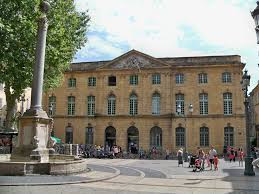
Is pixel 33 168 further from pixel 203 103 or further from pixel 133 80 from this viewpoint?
pixel 203 103

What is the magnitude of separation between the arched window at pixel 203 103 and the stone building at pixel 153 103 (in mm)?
128

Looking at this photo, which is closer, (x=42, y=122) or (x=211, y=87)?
(x=42, y=122)

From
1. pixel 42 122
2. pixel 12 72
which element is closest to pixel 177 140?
pixel 12 72

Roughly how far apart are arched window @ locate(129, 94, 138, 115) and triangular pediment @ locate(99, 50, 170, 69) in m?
4.08

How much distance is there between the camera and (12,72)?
884 inches

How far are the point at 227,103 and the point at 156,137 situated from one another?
10.2 meters

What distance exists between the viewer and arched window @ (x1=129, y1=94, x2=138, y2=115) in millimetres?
47750

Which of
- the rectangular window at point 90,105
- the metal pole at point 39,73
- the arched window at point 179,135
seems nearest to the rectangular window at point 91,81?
the rectangular window at point 90,105

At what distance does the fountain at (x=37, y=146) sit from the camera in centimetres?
1384

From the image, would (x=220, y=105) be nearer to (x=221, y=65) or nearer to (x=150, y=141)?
(x=221, y=65)

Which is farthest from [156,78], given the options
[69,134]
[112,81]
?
[69,134]

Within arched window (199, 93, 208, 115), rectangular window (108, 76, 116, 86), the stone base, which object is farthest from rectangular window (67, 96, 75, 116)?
the stone base

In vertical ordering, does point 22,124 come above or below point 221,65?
below

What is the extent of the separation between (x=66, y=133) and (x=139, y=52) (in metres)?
15.3
